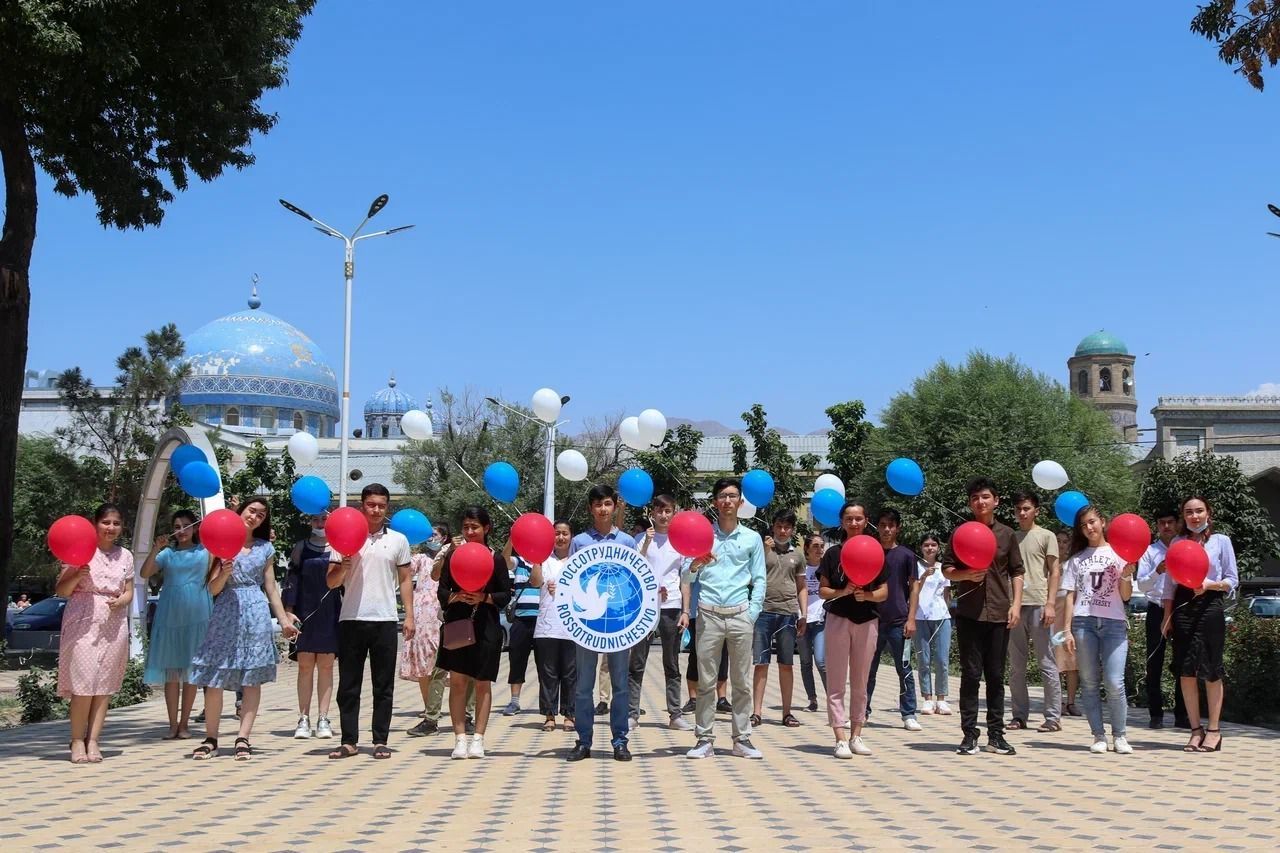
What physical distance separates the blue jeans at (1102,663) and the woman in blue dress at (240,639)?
606 cm

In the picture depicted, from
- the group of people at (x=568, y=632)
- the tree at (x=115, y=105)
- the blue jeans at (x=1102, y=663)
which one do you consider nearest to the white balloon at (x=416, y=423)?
the tree at (x=115, y=105)

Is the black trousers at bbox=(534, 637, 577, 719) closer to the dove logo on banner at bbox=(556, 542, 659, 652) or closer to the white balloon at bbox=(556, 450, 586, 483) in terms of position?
the dove logo on banner at bbox=(556, 542, 659, 652)

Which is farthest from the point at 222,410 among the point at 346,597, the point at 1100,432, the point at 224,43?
the point at 346,597

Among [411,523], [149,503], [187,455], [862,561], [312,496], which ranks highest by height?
[187,455]

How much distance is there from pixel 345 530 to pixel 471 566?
909 millimetres

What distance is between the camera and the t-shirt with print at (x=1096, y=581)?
966 cm

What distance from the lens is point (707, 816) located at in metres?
6.87

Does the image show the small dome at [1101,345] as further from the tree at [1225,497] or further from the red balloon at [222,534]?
the red balloon at [222,534]

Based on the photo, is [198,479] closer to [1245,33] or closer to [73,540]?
[73,540]

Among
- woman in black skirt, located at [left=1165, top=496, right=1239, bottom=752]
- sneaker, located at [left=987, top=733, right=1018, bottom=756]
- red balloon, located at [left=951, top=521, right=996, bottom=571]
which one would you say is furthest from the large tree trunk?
woman in black skirt, located at [left=1165, top=496, right=1239, bottom=752]

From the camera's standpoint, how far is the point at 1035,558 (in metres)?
11.2

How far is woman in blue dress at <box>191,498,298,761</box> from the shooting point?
920cm

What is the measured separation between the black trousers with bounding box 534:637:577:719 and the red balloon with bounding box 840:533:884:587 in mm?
2578

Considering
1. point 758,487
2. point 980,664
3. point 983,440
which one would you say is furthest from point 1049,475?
point 983,440
